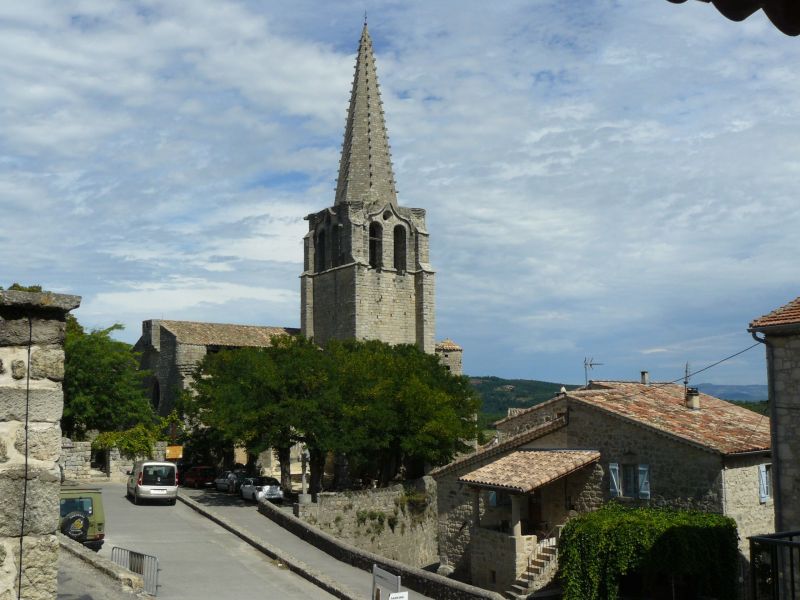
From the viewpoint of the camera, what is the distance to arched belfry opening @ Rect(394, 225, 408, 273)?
197 ft

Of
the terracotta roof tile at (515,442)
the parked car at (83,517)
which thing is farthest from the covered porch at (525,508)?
the parked car at (83,517)

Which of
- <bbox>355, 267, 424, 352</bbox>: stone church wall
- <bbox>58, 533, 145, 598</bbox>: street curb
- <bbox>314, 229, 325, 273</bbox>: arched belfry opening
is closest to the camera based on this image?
<bbox>58, 533, 145, 598</bbox>: street curb

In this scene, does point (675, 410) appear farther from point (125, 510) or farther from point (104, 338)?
point (104, 338)

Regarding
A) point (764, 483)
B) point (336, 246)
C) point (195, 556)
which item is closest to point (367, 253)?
point (336, 246)

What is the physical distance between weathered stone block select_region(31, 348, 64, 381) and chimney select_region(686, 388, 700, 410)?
75.6ft

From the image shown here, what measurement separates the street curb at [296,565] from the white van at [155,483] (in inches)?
132

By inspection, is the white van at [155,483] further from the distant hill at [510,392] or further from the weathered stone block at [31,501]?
the distant hill at [510,392]

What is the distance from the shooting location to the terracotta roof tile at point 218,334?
5075 centimetres

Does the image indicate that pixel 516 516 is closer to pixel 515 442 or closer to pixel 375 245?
pixel 515 442

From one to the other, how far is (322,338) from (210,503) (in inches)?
1022

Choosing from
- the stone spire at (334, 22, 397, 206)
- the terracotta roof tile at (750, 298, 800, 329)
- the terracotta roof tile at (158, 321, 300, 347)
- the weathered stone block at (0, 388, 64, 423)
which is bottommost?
the weathered stone block at (0, 388, 64, 423)

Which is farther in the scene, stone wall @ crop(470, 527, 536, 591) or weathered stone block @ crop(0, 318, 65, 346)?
stone wall @ crop(470, 527, 536, 591)

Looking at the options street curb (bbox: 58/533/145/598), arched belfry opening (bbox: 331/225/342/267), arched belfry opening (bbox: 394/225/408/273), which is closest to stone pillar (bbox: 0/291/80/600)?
street curb (bbox: 58/533/145/598)

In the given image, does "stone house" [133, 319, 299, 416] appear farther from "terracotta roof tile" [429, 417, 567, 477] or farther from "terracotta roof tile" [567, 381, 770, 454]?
"terracotta roof tile" [567, 381, 770, 454]
